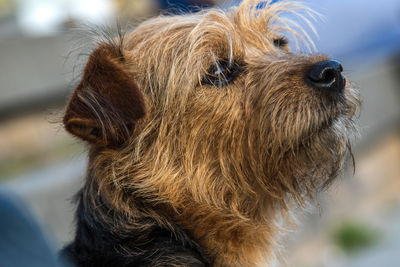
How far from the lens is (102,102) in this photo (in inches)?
119

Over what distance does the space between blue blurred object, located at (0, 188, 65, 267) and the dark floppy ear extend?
500 millimetres

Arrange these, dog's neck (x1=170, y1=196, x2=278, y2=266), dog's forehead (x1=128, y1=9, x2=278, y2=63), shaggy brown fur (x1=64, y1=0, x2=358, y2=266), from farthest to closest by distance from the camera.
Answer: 1. dog's forehead (x1=128, y1=9, x2=278, y2=63)
2. dog's neck (x1=170, y1=196, x2=278, y2=266)
3. shaggy brown fur (x1=64, y1=0, x2=358, y2=266)

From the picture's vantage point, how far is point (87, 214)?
3.21m

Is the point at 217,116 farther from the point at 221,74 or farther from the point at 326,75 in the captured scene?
the point at 326,75

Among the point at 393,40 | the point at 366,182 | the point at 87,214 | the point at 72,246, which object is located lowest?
the point at 366,182

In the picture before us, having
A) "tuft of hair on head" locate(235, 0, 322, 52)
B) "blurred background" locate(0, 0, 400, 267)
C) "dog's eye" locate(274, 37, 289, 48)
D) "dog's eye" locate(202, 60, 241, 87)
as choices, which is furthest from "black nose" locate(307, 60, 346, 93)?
"blurred background" locate(0, 0, 400, 267)

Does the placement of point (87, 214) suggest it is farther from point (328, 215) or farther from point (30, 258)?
point (328, 215)

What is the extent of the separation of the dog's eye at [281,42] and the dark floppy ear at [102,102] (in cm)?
125

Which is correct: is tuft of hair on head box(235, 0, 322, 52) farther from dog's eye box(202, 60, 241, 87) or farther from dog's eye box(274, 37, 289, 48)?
dog's eye box(202, 60, 241, 87)

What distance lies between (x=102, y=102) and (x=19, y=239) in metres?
0.83

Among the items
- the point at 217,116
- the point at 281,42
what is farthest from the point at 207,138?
the point at 281,42

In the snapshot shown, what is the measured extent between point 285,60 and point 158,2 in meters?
4.99

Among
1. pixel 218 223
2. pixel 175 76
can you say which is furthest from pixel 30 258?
pixel 175 76

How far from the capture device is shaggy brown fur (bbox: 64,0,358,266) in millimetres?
3172
